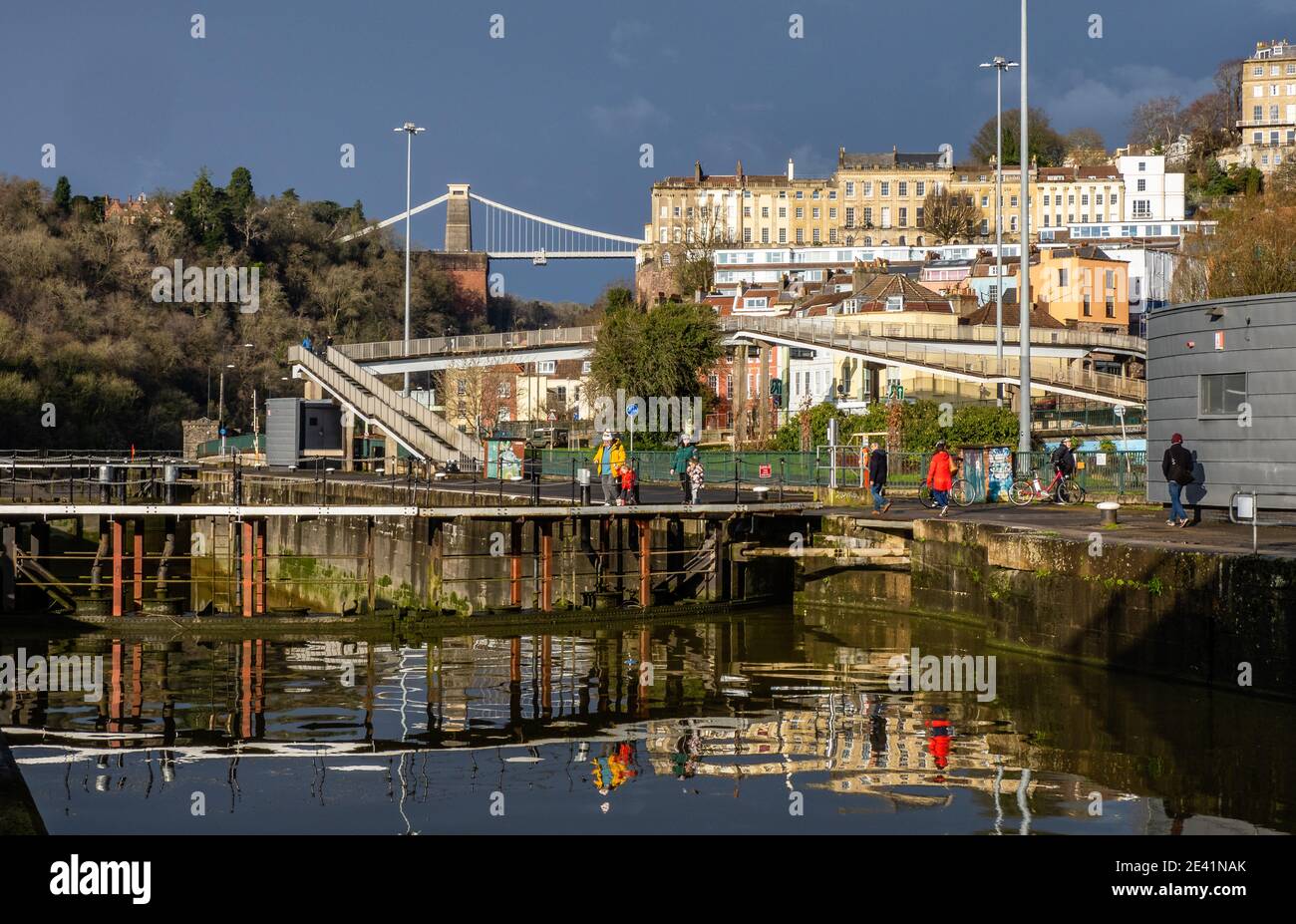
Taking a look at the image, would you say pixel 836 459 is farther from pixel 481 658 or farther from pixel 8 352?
pixel 8 352

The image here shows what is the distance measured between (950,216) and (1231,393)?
128 meters

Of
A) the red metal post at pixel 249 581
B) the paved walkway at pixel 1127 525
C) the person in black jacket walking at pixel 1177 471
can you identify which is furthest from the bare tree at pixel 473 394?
the person in black jacket walking at pixel 1177 471

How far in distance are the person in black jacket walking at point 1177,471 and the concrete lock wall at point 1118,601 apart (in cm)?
294

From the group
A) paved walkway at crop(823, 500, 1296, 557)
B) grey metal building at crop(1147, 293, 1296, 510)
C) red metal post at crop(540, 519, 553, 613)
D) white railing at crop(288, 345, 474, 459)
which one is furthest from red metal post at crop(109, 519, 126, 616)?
white railing at crop(288, 345, 474, 459)

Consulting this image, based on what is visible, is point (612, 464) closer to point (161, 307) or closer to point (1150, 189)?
point (161, 307)

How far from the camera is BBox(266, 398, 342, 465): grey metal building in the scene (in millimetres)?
63625

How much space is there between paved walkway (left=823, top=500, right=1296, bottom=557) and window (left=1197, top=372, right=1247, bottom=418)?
2.05 m

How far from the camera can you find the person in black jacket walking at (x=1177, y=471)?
1029 inches

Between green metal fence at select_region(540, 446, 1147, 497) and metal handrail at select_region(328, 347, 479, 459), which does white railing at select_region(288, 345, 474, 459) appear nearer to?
metal handrail at select_region(328, 347, 479, 459)

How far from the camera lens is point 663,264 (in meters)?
157

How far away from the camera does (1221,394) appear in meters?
26.4

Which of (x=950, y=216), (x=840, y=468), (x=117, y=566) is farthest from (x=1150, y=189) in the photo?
(x=117, y=566)

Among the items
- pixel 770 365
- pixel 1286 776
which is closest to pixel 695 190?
pixel 770 365
